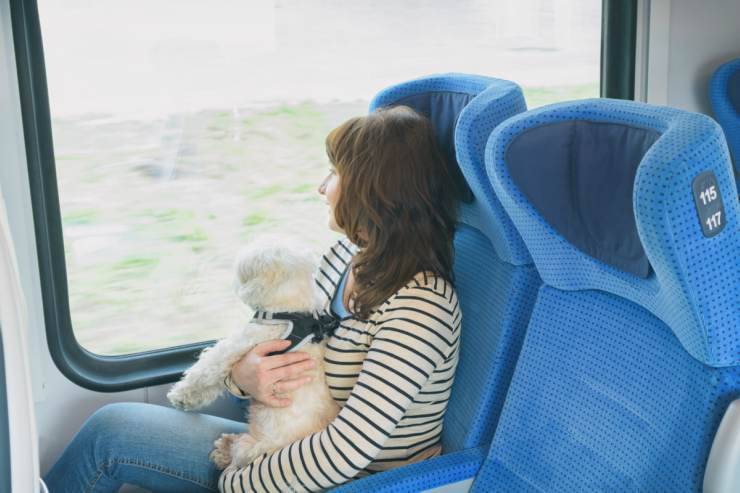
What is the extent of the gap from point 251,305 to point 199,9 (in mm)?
953

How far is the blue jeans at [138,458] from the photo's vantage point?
77.0 inches

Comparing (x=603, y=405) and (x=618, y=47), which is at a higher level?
(x=618, y=47)

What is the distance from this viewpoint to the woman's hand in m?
1.75

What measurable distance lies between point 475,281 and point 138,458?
0.88 m

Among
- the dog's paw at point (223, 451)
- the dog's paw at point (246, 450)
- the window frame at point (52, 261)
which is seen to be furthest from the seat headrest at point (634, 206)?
the window frame at point (52, 261)

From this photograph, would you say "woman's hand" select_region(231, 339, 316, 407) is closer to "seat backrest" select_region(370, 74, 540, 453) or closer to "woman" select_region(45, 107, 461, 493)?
"woman" select_region(45, 107, 461, 493)

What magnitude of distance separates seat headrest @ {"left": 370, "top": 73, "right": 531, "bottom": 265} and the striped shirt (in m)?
0.19

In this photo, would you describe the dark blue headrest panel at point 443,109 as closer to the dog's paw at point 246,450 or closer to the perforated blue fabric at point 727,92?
the dog's paw at point 246,450

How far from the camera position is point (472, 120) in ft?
5.40

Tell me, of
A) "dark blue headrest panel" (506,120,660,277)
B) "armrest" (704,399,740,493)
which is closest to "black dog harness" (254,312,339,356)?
"dark blue headrest panel" (506,120,660,277)

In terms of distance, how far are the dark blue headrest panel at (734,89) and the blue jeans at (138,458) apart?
2166 mm

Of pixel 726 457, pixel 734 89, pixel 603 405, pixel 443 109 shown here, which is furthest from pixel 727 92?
pixel 726 457

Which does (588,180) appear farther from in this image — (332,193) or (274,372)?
(274,372)

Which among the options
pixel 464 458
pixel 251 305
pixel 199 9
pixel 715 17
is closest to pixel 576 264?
pixel 464 458
